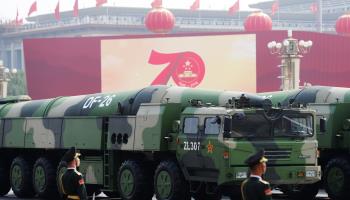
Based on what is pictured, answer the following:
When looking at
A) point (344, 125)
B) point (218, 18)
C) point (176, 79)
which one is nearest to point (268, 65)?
point (176, 79)

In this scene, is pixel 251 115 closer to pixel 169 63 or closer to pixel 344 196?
pixel 344 196

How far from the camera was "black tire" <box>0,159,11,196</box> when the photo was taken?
29828 mm

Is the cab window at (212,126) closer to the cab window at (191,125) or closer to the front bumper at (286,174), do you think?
the cab window at (191,125)

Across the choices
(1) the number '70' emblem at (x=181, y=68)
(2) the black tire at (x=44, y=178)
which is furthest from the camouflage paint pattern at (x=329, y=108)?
(1) the number '70' emblem at (x=181, y=68)

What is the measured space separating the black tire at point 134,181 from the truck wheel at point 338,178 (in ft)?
14.0

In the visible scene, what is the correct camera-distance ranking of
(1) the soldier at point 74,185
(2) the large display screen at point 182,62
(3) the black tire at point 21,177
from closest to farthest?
(1) the soldier at point 74,185
(3) the black tire at point 21,177
(2) the large display screen at point 182,62

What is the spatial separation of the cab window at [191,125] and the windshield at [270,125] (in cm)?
122

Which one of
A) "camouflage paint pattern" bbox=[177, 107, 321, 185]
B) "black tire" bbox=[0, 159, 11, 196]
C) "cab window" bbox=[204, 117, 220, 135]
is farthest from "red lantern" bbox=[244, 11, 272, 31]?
"cab window" bbox=[204, 117, 220, 135]

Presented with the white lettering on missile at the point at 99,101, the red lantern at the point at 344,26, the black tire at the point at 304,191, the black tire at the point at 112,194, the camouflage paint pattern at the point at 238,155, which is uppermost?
the red lantern at the point at 344,26

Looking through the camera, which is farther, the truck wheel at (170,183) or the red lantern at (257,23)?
the red lantern at (257,23)

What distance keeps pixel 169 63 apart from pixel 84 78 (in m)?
6.72

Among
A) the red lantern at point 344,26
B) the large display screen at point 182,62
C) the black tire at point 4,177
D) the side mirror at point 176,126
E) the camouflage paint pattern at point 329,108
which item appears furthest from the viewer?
the red lantern at point 344,26

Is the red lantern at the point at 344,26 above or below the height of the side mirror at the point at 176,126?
above

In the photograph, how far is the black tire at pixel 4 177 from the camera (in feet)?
97.9
